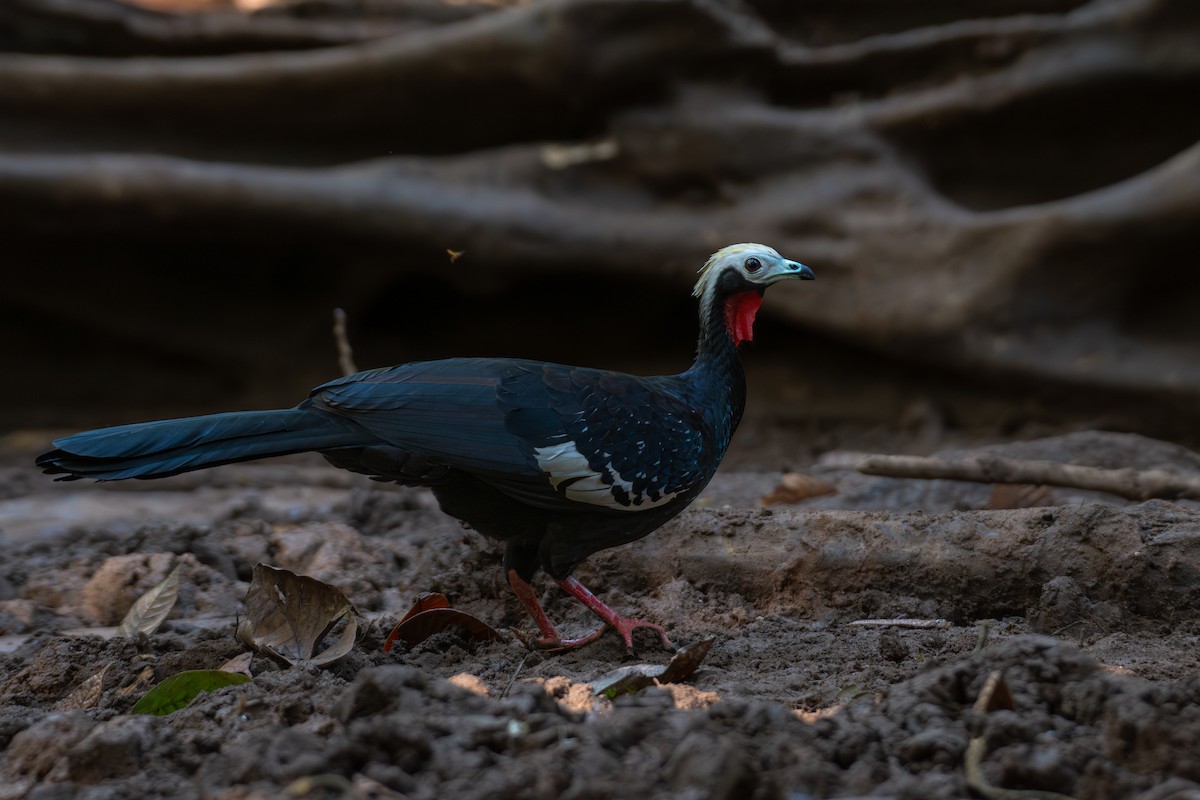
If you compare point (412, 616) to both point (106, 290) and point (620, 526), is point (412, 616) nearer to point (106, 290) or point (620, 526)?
point (620, 526)

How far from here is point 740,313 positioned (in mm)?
3674

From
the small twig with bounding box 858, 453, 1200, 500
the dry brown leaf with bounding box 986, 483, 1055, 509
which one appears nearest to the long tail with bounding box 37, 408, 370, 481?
the small twig with bounding box 858, 453, 1200, 500

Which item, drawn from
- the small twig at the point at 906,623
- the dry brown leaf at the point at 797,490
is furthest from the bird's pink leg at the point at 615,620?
the dry brown leaf at the point at 797,490

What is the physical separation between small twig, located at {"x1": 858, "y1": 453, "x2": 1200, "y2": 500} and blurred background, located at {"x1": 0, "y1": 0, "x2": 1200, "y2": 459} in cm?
279

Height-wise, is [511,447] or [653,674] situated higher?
[511,447]

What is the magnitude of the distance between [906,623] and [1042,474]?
1.20 m

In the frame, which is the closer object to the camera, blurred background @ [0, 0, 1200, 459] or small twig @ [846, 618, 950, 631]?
small twig @ [846, 618, 950, 631]

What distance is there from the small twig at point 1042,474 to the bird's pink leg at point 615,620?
1.37m

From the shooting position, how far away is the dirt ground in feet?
5.86

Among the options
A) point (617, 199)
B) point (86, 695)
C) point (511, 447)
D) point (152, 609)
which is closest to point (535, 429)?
point (511, 447)

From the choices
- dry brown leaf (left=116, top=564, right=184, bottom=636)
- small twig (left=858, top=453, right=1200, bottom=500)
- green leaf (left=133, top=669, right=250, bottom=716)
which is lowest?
dry brown leaf (left=116, top=564, right=184, bottom=636)

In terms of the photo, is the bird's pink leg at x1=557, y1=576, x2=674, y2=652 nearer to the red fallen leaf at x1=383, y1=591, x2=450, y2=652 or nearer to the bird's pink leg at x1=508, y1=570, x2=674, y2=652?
the bird's pink leg at x1=508, y1=570, x2=674, y2=652

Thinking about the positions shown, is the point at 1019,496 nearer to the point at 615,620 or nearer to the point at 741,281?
the point at 741,281

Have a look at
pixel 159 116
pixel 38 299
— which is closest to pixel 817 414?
pixel 159 116
